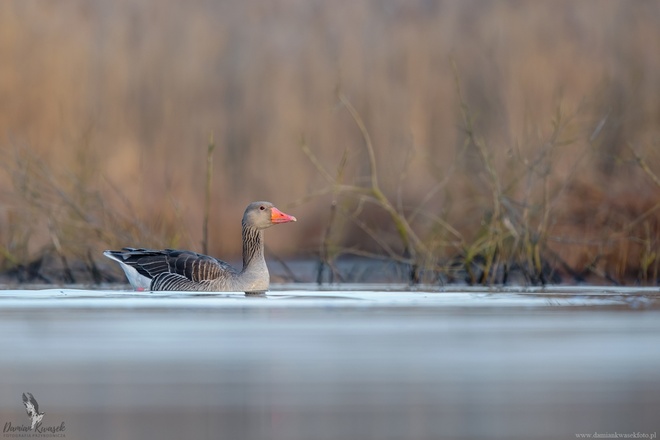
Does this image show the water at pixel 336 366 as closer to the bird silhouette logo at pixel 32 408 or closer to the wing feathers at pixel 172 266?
the bird silhouette logo at pixel 32 408

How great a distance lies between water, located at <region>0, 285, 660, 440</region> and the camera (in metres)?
4.20

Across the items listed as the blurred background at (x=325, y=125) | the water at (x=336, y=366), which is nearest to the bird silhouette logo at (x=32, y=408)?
the water at (x=336, y=366)

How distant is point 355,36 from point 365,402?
8.56 metres

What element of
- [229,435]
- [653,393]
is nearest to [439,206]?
[653,393]

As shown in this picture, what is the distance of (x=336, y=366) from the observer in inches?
217

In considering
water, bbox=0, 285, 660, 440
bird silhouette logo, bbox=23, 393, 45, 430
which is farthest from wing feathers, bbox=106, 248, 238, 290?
bird silhouette logo, bbox=23, 393, 45, 430

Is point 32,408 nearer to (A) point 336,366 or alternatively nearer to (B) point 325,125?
(A) point 336,366

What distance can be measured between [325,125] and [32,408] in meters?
7.78

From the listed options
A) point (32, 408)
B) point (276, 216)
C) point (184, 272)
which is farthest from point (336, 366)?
point (276, 216)

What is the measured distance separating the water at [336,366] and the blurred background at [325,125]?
201 centimetres

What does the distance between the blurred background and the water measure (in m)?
2.01

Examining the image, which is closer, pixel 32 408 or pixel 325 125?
pixel 32 408

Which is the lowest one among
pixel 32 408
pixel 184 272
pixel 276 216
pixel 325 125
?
pixel 32 408

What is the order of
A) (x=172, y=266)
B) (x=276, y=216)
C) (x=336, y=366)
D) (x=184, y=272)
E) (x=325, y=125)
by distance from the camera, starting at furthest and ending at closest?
(x=325, y=125)
(x=276, y=216)
(x=172, y=266)
(x=184, y=272)
(x=336, y=366)
